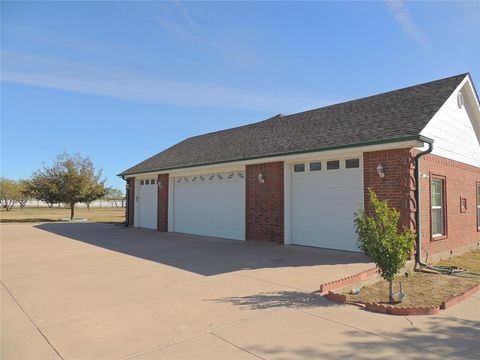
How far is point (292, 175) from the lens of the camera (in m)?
12.5

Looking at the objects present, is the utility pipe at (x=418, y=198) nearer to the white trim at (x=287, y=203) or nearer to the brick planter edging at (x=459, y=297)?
the brick planter edging at (x=459, y=297)

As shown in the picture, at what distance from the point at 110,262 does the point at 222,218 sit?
6.10 meters

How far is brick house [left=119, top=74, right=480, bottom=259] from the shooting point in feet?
31.7

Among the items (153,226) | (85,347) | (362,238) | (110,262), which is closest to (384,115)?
(362,238)

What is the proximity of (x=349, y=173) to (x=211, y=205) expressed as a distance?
6.73 metres

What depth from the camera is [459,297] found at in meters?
6.23

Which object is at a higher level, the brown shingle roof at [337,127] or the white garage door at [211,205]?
the brown shingle roof at [337,127]

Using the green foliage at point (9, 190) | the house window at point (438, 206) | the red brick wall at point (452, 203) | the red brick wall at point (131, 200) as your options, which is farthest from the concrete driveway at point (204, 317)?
the green foliage at point (9, 190)

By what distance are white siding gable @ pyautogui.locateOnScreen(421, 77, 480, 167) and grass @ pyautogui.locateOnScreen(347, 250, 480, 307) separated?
3.66 m

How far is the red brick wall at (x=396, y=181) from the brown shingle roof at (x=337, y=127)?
22.4 inches

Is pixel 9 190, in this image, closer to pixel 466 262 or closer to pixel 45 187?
pixel 45 187

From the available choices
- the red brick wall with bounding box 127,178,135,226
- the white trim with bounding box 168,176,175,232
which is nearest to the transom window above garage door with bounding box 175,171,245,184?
the white trim with bounding box 168,176,175,232

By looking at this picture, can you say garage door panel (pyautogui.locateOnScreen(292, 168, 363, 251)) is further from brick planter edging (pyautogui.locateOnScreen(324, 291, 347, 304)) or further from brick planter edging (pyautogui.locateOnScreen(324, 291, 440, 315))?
brick planter edging (pyautogui.locateOnScreen(324, 291, 440, 315))

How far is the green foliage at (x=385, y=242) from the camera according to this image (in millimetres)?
6043
